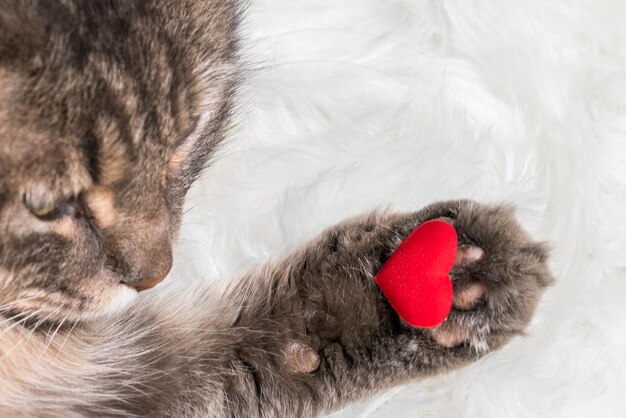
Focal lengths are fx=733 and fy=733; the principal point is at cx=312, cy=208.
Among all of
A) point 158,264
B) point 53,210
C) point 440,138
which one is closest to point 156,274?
point 158,264

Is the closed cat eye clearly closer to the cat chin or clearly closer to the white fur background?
the cat chin

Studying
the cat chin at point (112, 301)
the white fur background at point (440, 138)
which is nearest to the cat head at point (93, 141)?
the cat chin at point (112, 301)

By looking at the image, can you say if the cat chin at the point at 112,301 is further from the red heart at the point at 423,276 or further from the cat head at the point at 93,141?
the red heart at the point at 423,276

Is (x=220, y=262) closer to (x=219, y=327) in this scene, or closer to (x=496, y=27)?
(x=219, y=327)

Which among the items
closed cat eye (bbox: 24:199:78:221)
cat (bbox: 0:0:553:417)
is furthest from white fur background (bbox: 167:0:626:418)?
closed cat eye (bbox: 24:199:78:221)

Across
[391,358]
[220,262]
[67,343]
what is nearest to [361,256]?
[391,358]

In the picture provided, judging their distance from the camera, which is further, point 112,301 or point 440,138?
point 440,138

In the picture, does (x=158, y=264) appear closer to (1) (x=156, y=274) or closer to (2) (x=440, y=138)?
(1) (x=156, y=274)
